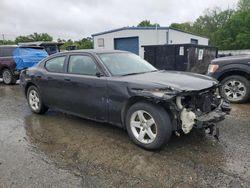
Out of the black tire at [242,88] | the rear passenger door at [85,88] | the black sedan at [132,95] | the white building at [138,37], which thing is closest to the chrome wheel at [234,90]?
the black tire at [242,88]

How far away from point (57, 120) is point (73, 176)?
2.64m

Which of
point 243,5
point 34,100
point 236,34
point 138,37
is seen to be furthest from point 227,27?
point 34,100

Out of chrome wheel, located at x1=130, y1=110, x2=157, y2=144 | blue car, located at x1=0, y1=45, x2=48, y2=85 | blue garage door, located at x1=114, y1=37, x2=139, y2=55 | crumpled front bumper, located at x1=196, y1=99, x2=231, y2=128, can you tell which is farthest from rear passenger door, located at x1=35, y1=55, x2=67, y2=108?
blue garage door, located at x1=114, y1=37, x2=139, y2=55

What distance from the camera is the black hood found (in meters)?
3.80

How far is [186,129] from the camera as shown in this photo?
3715 millimetres

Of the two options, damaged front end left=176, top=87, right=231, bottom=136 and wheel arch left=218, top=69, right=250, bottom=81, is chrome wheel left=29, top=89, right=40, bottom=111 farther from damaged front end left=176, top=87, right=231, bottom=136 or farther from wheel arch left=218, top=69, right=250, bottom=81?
wheel arch left=218, top=69, right=250, bottom=81

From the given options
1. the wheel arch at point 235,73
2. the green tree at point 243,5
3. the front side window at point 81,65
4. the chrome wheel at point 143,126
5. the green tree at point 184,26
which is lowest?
the chrome wheel at point 143,126

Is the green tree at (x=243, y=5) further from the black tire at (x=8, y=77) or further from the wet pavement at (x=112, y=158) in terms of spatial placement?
the wet pavement at (x=112, y=158)

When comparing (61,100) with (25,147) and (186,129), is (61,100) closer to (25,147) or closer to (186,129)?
(25,147)

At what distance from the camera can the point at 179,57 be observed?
1074 cm

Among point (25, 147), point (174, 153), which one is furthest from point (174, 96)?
point (25, 147)

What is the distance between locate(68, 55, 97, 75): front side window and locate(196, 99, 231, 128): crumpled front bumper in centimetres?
201

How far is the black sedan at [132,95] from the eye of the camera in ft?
12.3

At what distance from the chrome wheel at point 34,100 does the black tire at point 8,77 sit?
6091 mm
